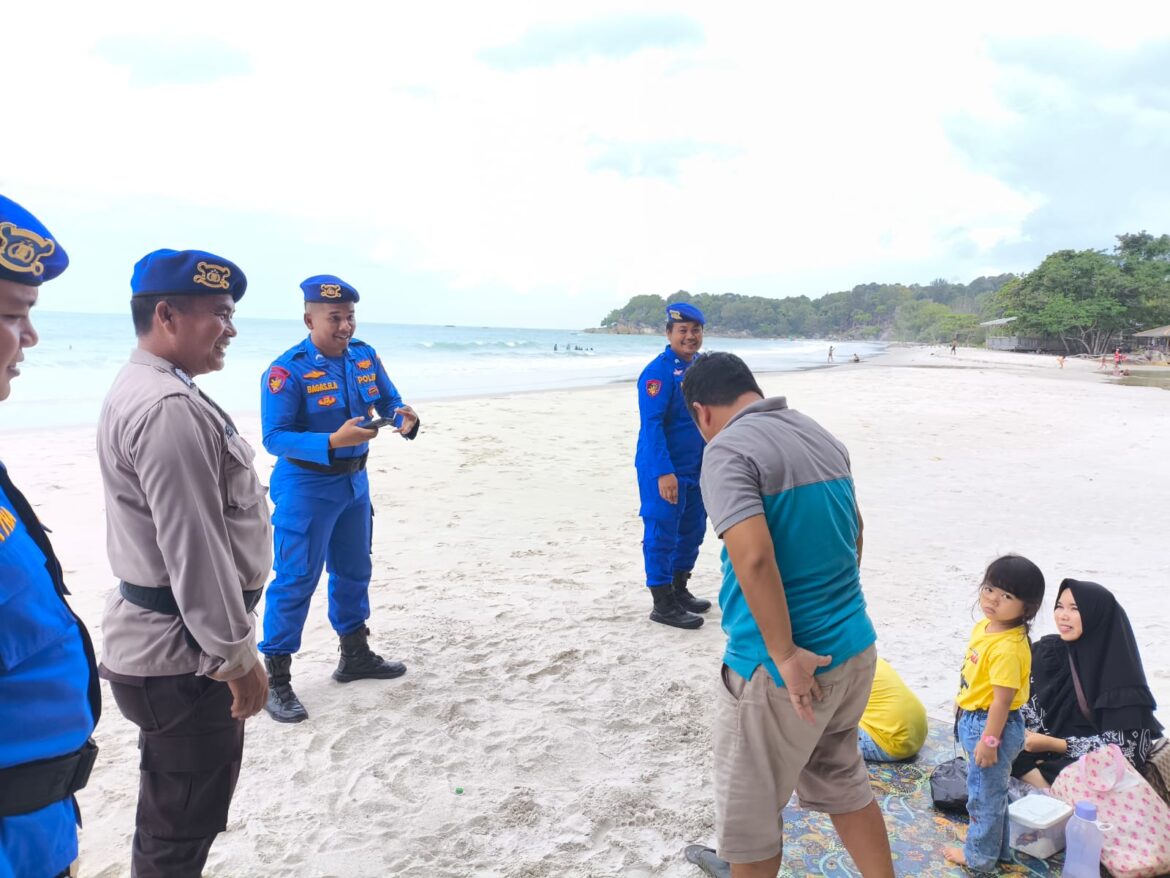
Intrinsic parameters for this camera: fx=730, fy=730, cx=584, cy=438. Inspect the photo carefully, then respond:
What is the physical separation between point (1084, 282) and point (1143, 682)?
56.1 meters

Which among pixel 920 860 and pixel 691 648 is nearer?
pixel 920 860

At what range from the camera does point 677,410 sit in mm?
4840

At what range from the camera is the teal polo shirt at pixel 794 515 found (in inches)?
81.0

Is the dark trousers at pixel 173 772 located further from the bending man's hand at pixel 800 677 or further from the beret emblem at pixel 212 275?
the bending man's hand at pixel 800 677

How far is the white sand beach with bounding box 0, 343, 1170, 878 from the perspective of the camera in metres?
2.85

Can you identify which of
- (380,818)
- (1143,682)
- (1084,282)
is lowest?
(380,818)

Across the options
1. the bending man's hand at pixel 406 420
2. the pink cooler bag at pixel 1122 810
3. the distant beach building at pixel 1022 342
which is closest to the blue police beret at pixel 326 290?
the bending man's hand at pixel 406 420

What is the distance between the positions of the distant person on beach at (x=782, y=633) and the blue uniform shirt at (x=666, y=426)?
2477 millimetres

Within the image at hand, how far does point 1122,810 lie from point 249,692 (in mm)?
3025

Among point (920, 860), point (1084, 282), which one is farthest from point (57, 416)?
point (1084, 282)

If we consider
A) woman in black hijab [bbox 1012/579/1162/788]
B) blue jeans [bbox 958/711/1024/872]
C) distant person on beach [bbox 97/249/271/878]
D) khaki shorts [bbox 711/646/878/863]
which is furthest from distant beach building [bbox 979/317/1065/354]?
distant person on beach [bbox 97/249/271/878]

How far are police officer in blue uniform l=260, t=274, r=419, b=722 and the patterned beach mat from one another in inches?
85.9

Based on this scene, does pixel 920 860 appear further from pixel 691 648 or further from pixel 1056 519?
pixel 1056 519

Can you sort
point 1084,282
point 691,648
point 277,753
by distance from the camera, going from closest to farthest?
point 277,753
point 691,648
point 1084,282
